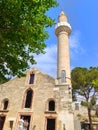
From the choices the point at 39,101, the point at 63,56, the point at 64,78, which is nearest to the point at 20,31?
the point at 39,101

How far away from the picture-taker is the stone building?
59.6 ft

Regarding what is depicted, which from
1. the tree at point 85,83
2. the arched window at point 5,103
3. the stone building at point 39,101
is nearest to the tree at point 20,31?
the stone building at point 39,101

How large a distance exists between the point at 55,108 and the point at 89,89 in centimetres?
1099

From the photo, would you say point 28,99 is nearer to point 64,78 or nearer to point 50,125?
point 50,125

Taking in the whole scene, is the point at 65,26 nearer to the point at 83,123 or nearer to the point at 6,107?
the point at 6,107

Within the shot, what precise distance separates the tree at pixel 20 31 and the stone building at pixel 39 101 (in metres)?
9.31

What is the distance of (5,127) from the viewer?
61.1 feet

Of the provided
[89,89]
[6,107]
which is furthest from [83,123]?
[6,107]

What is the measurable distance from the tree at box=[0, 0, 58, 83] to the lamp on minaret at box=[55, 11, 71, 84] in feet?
36.7

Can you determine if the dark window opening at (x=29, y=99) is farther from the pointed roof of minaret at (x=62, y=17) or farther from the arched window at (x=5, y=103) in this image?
the pointed roof of minaret at (x=62, y=17)

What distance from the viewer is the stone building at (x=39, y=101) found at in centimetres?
1816

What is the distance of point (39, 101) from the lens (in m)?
19.7

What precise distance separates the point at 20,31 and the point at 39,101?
40.6 ft

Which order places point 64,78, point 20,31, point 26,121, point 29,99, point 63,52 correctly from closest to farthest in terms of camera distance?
point 20,31, point 26,121, point 29,99, point 64,78, point 63,52
